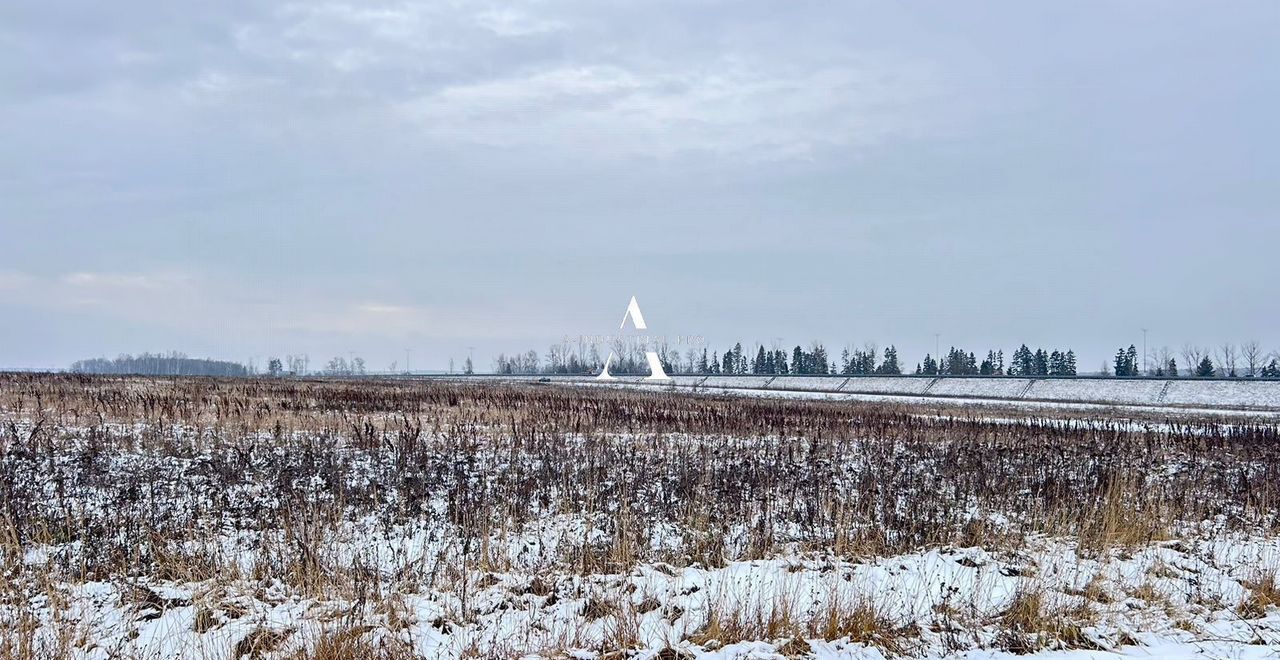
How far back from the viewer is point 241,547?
24.6ft

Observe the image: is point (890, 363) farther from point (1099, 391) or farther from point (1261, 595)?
point (1261, 595)

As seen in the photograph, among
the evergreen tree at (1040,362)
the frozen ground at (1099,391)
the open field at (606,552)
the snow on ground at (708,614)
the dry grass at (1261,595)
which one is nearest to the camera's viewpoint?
the snow on ground at (708,614)

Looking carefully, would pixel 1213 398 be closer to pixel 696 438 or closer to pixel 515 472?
pixel 696 438

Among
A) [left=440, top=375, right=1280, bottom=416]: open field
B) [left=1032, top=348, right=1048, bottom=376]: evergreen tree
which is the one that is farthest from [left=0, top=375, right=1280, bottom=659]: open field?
[left=1032, top=348, right=1048, bottom=376]: evergreen tree

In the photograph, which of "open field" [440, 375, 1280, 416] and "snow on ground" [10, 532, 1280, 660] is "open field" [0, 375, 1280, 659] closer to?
"snow on ground" [10, 532, 1280, 660]

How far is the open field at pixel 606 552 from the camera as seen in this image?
5.79m

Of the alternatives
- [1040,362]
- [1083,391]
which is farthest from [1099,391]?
[1040,362]

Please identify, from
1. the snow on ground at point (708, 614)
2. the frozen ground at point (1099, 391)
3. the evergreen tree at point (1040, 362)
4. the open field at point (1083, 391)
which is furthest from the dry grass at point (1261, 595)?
the evergreen tree at point (1040, 362)

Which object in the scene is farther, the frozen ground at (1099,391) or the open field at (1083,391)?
the frozen ground at (1099,391)

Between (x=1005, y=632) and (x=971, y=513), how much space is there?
402 cm

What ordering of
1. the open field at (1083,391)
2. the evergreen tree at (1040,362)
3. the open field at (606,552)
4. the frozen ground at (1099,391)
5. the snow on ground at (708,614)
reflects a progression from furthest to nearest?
the evergreen tree at (1040,362)
the frozen ground at (1099,391)
the open field at (1083,391)
the open field at (606,552)
the snow on ground at (708,614)

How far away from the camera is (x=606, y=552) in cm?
749

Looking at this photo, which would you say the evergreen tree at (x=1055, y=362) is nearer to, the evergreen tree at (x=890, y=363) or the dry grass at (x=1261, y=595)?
the evergreen tree at (x=890, y=363)

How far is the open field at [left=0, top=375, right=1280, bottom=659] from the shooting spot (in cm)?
579
